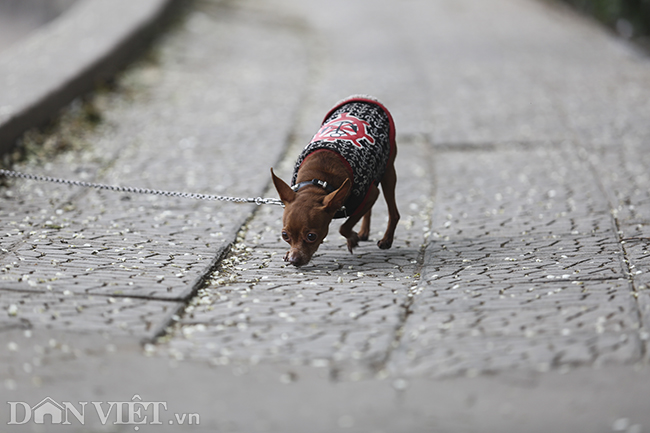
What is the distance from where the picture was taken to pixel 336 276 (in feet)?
17.3

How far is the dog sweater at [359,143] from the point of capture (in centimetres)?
523

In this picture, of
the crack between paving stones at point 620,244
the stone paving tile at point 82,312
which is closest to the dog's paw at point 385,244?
the crack between paving stones at point 620,244

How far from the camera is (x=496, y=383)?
3701mm

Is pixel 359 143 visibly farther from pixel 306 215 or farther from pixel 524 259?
pixel 524 259

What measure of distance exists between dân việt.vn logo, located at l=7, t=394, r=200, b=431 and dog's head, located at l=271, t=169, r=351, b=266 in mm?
1764

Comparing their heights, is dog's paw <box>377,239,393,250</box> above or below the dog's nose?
below

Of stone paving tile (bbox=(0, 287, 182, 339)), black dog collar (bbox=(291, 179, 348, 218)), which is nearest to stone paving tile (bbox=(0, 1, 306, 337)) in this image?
stone paving tile (bbox=(0, 287, 182, 339))

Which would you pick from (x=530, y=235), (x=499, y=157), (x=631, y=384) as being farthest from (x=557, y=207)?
(x=631, y=384)

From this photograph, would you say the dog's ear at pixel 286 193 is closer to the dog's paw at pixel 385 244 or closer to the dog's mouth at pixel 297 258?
the dog's mouth at pixel 297 258

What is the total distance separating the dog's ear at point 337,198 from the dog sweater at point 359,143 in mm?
217

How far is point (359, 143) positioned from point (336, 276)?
986mm

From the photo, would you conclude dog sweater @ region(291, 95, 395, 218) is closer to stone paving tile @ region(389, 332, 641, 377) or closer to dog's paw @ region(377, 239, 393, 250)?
dog's paw @ region(377, 239, 393, 250)

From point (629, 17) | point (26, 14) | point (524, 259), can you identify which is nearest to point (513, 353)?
point (524, 259)

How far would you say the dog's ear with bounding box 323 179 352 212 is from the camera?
16.3 ft
